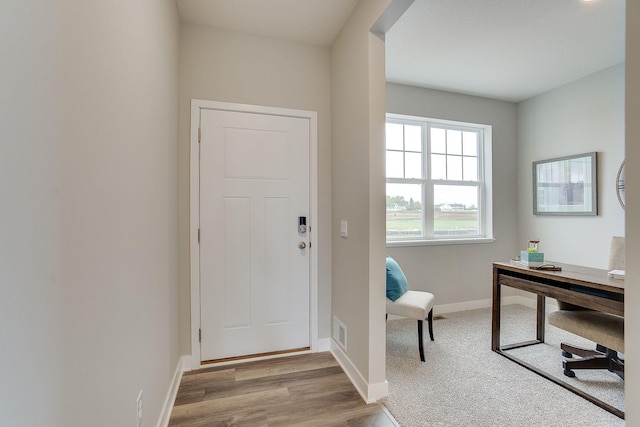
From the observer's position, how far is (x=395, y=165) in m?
3.25

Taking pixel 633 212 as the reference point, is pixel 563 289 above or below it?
below

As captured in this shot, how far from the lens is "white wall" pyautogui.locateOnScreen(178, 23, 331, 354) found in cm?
212

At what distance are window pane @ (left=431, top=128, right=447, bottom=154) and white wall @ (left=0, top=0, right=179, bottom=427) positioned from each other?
3046 mm

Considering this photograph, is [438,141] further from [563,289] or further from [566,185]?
[563,289]

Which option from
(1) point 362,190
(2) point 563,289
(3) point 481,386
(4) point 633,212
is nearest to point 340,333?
(3) point 481,386

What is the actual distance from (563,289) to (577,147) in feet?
6.93

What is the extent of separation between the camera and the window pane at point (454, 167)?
3479 millimetres

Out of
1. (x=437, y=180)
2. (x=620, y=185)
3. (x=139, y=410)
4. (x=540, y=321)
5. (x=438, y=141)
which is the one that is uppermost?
(x=438, y=141)

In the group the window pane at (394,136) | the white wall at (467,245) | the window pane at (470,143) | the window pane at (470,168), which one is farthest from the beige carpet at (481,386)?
the window pane at (470,143)

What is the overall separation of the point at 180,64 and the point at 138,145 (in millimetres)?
1247

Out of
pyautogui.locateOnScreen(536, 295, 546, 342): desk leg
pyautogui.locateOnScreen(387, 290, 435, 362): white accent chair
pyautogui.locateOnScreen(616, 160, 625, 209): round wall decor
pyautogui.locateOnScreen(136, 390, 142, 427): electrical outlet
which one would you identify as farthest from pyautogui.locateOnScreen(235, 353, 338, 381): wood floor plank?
pyautogui.locateOnScreen(616, 160, 625, 209): round wall decor

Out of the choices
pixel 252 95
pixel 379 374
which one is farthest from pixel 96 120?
pixel 379 374

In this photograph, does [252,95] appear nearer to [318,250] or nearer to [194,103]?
[194,103]

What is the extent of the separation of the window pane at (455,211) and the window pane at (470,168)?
0.13m
